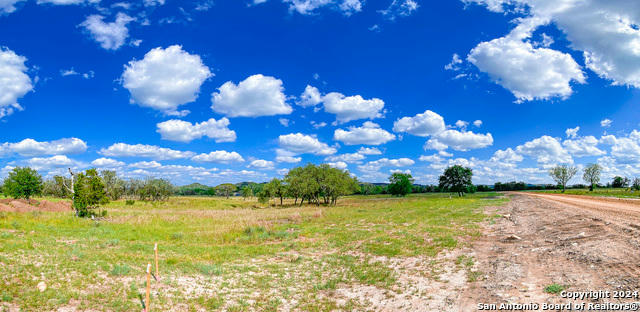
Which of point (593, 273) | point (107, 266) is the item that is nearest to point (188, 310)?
point (107, 266)

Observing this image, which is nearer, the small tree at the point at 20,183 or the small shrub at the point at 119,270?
the small shrub at the point at 119,270

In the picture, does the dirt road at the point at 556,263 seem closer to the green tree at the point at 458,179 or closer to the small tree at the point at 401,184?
A: the green tree at the point at 458,179

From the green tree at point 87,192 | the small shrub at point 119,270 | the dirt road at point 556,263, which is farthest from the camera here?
the green tree at point 87,192

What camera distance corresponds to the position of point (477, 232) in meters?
20.9

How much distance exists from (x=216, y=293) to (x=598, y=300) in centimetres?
1146

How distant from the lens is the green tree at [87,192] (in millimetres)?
30719

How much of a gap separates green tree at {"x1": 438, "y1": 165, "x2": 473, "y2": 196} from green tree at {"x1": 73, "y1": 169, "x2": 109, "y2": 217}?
110 metres

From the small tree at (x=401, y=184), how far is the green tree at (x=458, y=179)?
17917 mm

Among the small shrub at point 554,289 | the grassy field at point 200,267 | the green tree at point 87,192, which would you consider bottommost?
the grassy field at point 200,267

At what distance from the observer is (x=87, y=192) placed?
102ft

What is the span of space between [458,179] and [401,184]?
971 inches

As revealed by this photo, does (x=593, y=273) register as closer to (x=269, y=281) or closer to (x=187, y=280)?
(x=269, y=281)

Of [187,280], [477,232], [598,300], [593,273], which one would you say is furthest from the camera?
[477,232]

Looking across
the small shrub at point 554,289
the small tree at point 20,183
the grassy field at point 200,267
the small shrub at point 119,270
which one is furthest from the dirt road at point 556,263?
the small tree at point 20,183
